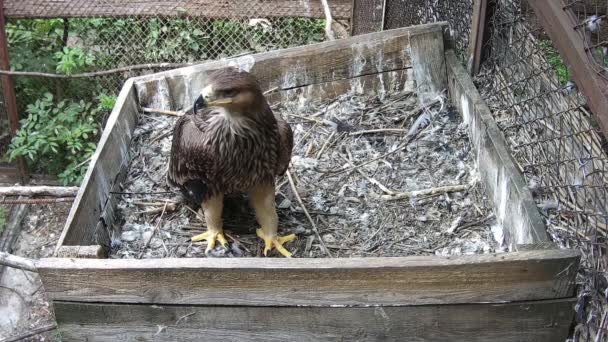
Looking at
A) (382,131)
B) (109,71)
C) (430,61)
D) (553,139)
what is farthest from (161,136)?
(553,139)

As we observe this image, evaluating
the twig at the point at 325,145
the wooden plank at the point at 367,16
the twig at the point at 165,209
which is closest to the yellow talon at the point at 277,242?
the twig at the point at 165,209

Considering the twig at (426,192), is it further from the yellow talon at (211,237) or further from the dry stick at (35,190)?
the dry stick at (35,190)

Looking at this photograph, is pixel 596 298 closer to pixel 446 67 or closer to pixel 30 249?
pixel 446 67

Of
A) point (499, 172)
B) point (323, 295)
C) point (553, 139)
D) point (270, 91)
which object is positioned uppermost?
point (270, 91)

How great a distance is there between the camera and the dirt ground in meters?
4.95

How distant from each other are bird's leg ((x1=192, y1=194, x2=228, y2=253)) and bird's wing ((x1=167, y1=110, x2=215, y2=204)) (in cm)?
5

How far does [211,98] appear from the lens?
262cm

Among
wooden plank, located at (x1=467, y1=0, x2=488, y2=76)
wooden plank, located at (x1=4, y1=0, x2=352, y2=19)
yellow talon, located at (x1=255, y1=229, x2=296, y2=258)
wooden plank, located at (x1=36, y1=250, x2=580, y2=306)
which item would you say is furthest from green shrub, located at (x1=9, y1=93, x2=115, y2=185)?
wooden plank, located at (x1=36, y1=250, x2=580, y2=306)

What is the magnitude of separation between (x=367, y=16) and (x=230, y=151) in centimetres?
278

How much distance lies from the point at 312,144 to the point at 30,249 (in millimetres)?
2936

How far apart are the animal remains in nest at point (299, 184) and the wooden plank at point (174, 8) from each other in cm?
162

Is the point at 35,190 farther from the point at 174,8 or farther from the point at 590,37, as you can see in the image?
the point at 590,37

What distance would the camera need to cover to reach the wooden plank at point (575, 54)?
7.38ft

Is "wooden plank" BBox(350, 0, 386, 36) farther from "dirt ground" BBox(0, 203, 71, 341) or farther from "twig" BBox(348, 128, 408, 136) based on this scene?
"dirt ground" BBox(0, 203, 71, 341)
